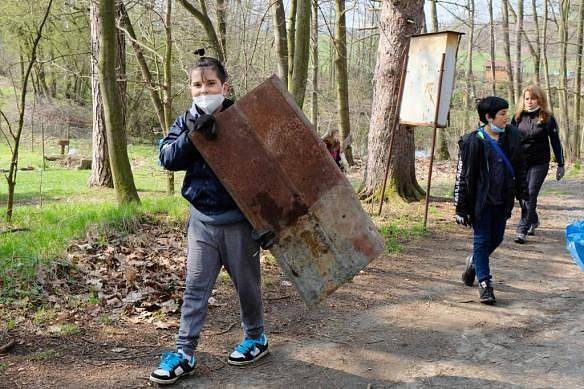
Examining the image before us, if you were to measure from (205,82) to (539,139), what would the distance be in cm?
565

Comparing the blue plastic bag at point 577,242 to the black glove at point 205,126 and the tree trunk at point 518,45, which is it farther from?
the tree trunk at point 518,45

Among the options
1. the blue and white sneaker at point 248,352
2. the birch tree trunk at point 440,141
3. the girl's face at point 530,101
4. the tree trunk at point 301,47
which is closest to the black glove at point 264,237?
the blue and white sneaker at point 248,352

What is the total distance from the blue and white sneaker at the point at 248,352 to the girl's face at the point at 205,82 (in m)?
1.65

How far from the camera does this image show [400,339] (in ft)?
13.9

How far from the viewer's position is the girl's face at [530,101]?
23.9 ft

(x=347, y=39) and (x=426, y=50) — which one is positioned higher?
(x=347, y=39)

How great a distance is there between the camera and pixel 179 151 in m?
3.39

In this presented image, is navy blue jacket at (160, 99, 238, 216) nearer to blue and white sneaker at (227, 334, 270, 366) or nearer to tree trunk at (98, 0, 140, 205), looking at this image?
blue and white sneaker at (227, 334, 270, 366)

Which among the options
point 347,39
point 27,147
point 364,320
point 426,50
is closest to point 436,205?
point 426,50

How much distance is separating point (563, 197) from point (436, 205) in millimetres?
3501

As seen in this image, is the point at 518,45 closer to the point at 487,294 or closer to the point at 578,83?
the point at 578,83

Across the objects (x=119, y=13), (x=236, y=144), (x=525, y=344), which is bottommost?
(x=525, y=344)

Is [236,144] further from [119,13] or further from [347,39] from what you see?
[347,39]

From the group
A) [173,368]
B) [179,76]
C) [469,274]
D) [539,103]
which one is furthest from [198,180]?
[179,76]
